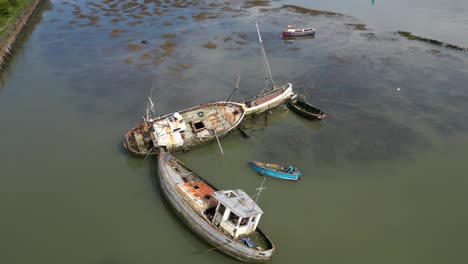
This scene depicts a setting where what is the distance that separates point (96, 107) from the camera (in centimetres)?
3988

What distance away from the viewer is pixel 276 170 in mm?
29938

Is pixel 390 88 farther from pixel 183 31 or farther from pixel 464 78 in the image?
pixel 183 31

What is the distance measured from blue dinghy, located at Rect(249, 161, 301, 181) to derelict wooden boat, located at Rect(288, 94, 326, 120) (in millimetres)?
10265

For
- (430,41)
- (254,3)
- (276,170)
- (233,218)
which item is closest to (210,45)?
(254,3)

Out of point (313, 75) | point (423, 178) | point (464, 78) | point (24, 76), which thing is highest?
point (464, 78)

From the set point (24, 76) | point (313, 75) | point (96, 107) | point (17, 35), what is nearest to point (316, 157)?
point (313, 75)

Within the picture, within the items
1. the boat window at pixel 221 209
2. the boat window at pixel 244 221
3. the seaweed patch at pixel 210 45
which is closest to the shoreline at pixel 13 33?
the seaweed patch at pixel 210 45

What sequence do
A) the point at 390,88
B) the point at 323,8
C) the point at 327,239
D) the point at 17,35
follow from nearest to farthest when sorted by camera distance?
the point at 327,239, the point at 390,88, the point at 17,35, the point at 323,8

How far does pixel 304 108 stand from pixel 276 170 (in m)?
13.4

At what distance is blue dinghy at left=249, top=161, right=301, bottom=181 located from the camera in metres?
29.1

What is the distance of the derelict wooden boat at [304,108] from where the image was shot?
38.6 meters

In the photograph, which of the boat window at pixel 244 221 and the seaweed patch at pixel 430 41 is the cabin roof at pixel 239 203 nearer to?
the boat window at pixel 244 221

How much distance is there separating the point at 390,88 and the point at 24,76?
52349mm

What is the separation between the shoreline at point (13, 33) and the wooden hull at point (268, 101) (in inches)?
1531
